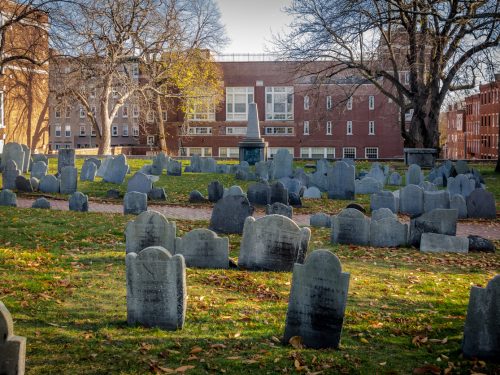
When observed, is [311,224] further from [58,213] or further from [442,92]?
[442,92]

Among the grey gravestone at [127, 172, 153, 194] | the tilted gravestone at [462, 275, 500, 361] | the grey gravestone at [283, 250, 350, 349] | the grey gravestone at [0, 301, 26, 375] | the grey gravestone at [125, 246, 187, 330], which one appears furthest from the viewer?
the grey gravestone at [127, 172, 153, 194]

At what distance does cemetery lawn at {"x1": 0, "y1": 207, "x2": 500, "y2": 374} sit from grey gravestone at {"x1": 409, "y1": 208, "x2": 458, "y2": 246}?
718 mm

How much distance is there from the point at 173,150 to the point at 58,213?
153ft

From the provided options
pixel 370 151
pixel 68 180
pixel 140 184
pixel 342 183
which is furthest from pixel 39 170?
pixel 370 151

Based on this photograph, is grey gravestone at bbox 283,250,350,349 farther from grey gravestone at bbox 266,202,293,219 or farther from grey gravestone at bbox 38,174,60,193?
grey gravestone at bbox 38,174,60,193

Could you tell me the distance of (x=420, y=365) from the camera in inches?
255

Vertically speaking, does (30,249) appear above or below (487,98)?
below

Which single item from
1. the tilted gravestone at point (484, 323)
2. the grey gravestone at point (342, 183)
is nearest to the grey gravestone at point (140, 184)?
the grey gravestone at point (342, 183)

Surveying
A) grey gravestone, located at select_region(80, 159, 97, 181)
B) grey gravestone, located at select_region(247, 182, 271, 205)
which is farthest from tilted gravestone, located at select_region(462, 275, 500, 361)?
grey gravestone, located at select_region(80, 159, 97, 181)

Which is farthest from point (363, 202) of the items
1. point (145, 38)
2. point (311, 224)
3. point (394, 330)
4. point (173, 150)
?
point (173, 150)

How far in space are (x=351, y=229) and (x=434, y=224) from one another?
64.2 inches

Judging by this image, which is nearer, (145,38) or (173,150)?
(145,38)

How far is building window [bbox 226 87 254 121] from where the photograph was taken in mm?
62688

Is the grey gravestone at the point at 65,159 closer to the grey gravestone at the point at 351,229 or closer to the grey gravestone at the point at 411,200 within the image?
the grey gravestone at the point at 411,200
